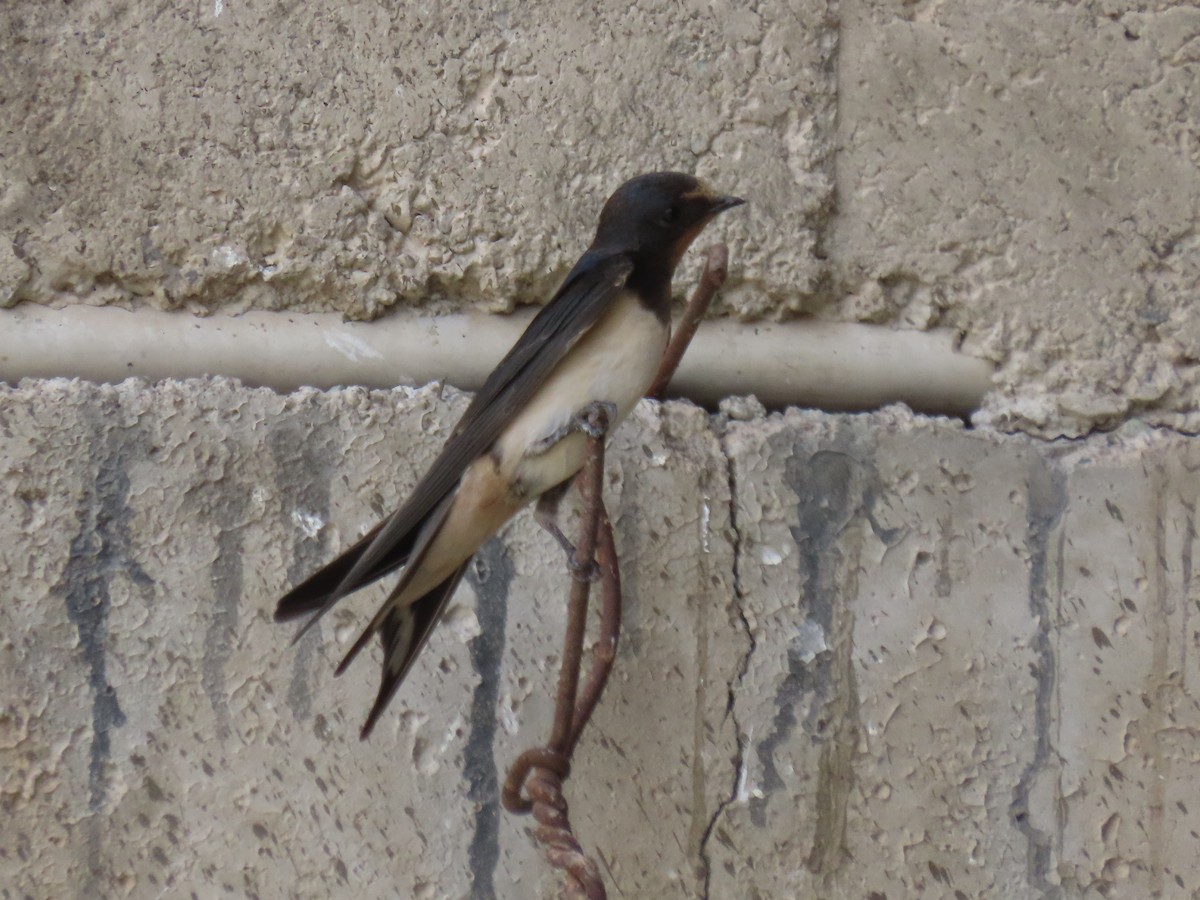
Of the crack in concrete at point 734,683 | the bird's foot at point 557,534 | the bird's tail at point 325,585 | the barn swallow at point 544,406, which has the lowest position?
the crack in concrete at point 734,683

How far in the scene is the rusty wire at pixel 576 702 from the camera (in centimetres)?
133

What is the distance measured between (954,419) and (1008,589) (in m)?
0.23

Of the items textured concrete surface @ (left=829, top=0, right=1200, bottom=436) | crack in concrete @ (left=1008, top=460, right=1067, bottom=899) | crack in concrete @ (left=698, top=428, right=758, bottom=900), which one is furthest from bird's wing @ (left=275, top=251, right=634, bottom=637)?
crack in concrete @ (left=1008, top=460, right=1067, bottom=899)

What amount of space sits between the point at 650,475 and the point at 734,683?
0.87 ft

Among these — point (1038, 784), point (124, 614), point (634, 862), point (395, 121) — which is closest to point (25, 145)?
point (395, 121)

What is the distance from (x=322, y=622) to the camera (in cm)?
162

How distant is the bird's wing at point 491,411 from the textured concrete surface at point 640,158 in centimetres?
19

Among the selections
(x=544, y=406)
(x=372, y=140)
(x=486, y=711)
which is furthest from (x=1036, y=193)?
(x=486, y=711)

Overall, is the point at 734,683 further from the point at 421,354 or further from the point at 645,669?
the point at 421,354

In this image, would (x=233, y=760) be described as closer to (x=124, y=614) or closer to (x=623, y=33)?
(x=124, y=614)

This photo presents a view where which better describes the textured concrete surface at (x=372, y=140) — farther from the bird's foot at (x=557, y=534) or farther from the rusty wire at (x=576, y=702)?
the rusty wire at (x=576, y=702)

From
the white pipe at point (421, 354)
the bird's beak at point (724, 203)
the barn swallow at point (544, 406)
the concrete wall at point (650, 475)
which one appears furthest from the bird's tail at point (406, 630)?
the bird's beak at point (724, 203)

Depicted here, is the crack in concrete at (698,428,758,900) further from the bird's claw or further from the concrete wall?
the bird's claw

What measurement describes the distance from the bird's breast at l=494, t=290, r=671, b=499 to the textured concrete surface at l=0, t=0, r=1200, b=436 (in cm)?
20
